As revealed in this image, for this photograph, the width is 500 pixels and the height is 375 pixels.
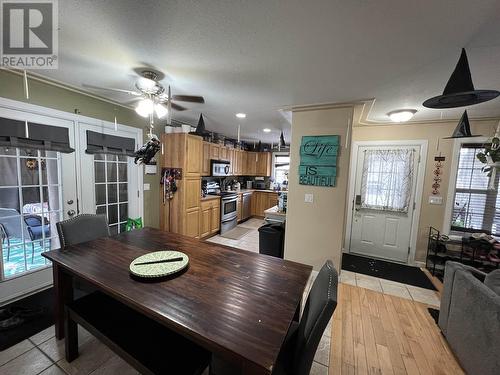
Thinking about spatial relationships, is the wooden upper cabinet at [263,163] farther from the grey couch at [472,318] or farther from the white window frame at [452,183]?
the grey couch at [472,318]

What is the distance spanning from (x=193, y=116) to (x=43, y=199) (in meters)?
2.34

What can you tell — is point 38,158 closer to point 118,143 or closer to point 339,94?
point 118,143

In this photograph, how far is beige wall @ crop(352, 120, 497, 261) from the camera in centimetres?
316

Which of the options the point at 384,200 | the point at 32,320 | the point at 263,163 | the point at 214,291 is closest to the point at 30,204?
the point at 32,320

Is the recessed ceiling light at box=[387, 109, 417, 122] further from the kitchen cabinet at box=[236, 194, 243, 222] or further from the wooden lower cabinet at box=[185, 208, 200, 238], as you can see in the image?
the kitchen cabinet at box=[236, 194, 243, 222]

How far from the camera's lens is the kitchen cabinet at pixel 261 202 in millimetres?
6156

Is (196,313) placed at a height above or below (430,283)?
above

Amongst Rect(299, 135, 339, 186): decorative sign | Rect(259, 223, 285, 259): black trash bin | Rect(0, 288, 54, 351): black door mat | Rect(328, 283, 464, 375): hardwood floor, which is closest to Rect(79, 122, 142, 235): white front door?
Rect(0, 288, 54, 351): black door mat

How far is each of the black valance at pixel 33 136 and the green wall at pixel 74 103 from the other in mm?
251

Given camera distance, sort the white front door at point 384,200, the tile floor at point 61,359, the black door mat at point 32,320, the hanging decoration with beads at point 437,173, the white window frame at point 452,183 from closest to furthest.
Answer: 1. the tile floor at point 61,359
2. the black door mat at point 32,320
3. the white window frame at point 452,183
4. the hanging decoration with beads at point 437,173
5. the white front door at point 384,200

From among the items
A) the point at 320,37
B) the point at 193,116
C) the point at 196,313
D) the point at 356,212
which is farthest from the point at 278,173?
the point at 196,313

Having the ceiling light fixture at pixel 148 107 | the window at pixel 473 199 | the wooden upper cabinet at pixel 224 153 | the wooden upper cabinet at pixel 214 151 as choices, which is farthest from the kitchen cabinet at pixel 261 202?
the ceiling light fixture at pixel 148 107

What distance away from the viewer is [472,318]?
59.9 inches

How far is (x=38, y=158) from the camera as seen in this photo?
7.73 feet
